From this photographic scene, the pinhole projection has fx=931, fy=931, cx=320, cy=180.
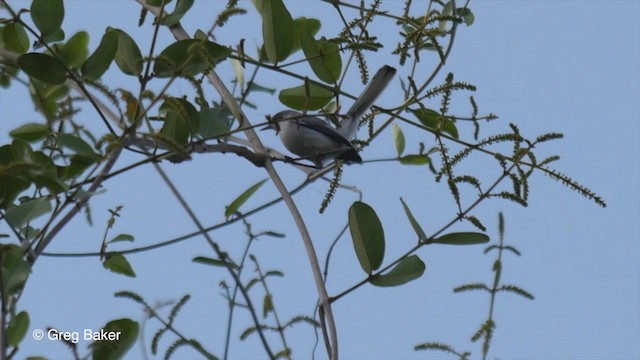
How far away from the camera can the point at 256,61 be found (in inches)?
114

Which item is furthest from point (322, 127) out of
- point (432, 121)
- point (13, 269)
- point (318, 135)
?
point (13, 269)

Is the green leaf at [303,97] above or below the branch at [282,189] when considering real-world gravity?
above

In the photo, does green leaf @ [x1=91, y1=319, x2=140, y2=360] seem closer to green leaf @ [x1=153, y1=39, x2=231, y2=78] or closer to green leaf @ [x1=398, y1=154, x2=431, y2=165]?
green leaf @ [x1=153, y1=39, x2=231, y2=78]

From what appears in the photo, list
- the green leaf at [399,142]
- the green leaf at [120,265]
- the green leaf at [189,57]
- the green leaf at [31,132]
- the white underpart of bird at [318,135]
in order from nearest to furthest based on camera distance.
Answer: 1. the green leaf at [189,57]
2. the green leaf at [120,265]
3. the green leaf at [31,132]
4. the green leaf at [399,142]
5. the white underpart of bird at [318,135]

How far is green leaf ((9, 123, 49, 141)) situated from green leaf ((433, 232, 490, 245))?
4.17 feet

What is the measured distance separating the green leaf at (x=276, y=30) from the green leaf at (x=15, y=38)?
2.39ft

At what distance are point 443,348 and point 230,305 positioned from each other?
538 millimetres

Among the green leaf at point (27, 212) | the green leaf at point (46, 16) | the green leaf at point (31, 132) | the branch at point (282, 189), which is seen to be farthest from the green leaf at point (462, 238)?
the green leaf at point (31, 132)

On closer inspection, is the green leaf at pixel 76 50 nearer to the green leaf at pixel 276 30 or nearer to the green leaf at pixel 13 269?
the green leaf at pixel 276 30

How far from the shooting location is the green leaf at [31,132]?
2.88 metres

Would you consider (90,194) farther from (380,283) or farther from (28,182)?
(380,283)

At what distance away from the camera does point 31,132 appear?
288cm

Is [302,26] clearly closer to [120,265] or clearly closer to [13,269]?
[120,265]

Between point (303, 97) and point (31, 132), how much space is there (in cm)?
92
